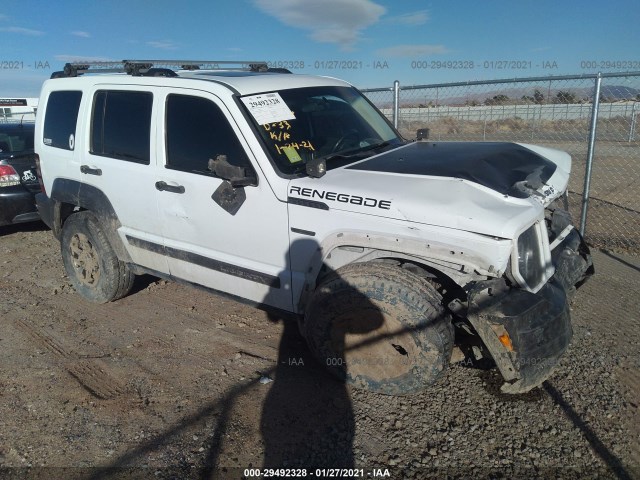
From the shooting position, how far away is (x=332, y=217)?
121 inches

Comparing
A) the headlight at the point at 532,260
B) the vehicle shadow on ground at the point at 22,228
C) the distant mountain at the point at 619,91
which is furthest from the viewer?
the vehicle shadow on ground at the point at 22,228

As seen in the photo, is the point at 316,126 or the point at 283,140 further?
the point at 316,126

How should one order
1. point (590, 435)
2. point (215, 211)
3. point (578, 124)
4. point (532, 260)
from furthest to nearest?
1. point (578, 124)
2. point (215, 211)
3. point (532, 260)
4. point (590, 435)

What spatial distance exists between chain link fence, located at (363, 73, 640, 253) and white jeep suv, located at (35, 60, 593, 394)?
245cm

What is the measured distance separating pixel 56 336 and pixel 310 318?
245cm

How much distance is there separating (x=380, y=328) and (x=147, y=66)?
122 inches

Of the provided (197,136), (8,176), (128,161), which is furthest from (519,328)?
(8,176)

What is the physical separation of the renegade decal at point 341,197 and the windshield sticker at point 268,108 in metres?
0.65

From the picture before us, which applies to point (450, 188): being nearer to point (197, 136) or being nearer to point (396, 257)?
point (396, 257)

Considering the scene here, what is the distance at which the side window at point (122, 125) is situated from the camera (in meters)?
3.99

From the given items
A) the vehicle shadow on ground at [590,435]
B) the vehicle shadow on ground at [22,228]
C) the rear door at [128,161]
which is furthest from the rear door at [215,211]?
the vehicle shadow on ground at [22,228]

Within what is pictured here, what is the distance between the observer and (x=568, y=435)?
113 inches

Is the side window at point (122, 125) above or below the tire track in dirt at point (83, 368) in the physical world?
above

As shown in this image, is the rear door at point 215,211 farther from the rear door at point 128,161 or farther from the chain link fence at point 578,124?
the chain link fence at point 578,124
